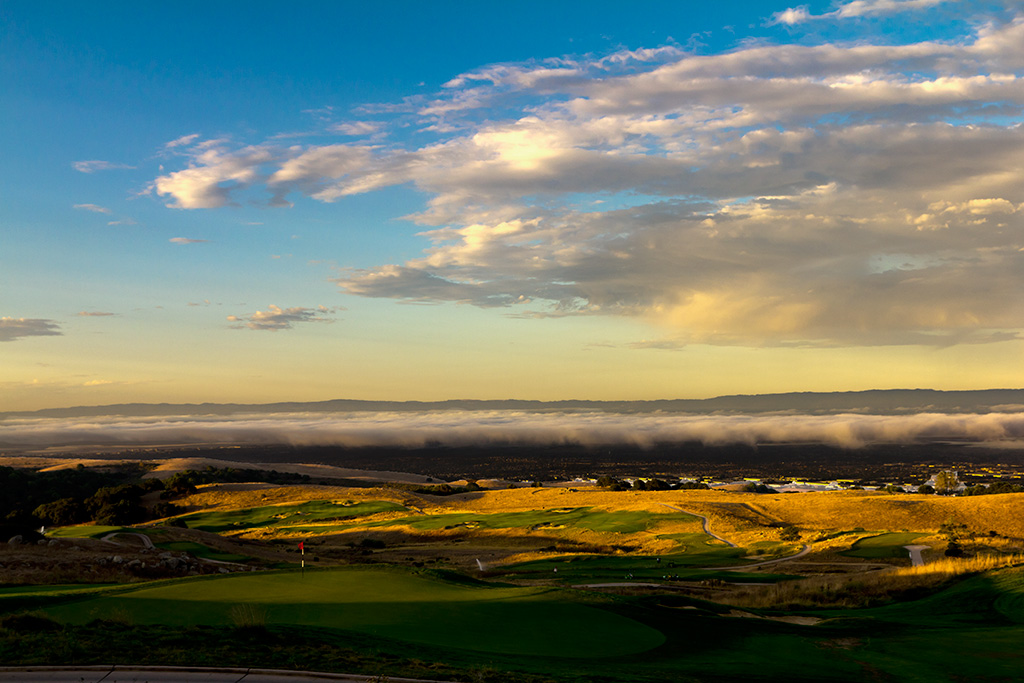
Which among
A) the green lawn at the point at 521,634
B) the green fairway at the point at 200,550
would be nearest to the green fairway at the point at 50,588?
the green lawn at the point at 521,634

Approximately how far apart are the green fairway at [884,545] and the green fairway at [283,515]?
5824 cm

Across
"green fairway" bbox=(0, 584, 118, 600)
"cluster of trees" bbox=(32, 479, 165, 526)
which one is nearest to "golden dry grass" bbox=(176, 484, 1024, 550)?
"cluster of trees" bbox=(32, 479, 165, 526)

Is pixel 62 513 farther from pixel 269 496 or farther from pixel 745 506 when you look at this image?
pixel 745 506

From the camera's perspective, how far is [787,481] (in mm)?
191375

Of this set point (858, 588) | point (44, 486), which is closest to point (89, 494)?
point (44, 486)

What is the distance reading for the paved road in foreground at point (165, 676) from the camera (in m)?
12.9

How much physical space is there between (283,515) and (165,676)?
83.3 meters

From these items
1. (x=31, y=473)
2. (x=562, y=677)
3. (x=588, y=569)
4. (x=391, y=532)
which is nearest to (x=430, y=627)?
(x=562, y=677)

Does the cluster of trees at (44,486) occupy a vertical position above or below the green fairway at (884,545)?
below

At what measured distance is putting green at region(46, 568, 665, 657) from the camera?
18750 mm

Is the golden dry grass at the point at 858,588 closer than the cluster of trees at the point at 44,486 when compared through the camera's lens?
Yes

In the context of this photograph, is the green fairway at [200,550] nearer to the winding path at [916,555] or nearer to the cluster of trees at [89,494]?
the cluster of trees at [89,494]

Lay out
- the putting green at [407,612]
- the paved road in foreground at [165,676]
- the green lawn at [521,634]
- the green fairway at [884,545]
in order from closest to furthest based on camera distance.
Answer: the paved road in foreground at [165,676] < the green lawn at [521,634] < the putting green at [407,612] < the green fairway at [884,545]

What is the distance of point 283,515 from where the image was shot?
91.1 m
